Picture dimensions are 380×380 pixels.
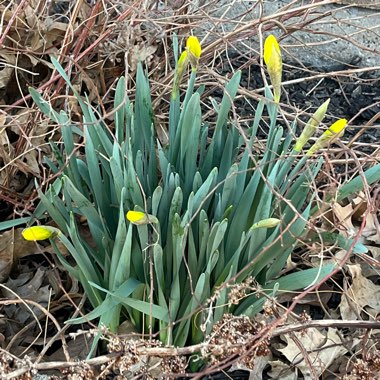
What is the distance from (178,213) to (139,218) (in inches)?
5.5

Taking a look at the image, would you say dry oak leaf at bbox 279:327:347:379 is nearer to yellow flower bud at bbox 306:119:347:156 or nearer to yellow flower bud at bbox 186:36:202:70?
yellow flower bud at bbox 306:119:347:156

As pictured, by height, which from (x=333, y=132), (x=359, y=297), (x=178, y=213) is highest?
(x=333, y=132)

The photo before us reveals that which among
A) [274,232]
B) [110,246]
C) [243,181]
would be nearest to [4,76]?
[110,246]

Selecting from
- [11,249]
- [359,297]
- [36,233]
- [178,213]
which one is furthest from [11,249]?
[359,297]

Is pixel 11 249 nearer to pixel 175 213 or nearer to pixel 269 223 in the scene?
pixel 175 213

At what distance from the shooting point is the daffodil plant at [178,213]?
1.13m

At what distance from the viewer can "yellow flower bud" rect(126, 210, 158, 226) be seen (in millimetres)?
1021

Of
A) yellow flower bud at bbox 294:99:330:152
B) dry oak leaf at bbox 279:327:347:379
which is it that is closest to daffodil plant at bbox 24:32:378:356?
yellow flower bud at bbox 294:99:330:152

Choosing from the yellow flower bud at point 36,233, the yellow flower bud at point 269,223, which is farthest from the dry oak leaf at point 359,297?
the yellow flower bud at point 36,233

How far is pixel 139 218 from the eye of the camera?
1029mm

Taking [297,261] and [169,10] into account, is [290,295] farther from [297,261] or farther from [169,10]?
[169,10]

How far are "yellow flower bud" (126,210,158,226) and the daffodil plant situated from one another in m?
0.05

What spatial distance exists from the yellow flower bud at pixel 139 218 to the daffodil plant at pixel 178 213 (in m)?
0.05

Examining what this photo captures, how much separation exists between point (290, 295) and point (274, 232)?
31 centimetres
